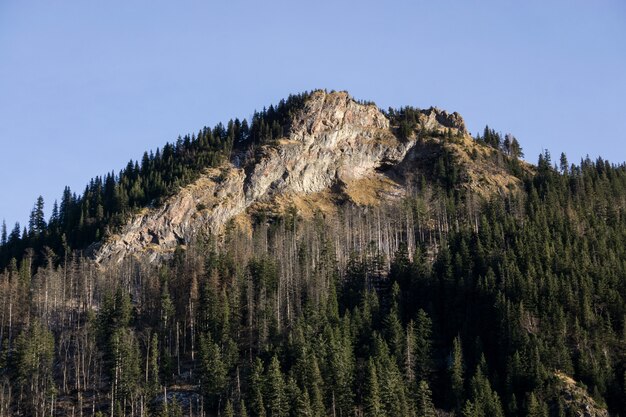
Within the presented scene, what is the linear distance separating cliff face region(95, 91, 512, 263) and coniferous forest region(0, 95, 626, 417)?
4372 millimetres

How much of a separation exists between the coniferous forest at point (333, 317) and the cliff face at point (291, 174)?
4.37 m

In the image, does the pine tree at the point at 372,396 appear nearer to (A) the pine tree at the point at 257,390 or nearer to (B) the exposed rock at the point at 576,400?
(A) the pine tree at the point at 257,390

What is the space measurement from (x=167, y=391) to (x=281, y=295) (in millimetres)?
27233

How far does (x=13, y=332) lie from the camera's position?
4483 inches

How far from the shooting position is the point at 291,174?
17738 cm

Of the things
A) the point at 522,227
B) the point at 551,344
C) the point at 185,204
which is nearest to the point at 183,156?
the point at 185,204

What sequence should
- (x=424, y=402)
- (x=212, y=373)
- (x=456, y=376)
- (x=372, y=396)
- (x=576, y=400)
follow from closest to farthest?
1. (x=372, y=396)
2. (x=424, y=402)
3. (x=576, y=400)
4. (x=212, y=373)
5. (x=456, y=376)

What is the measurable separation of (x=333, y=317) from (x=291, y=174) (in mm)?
71208

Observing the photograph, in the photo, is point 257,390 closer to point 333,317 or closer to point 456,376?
point 333,317

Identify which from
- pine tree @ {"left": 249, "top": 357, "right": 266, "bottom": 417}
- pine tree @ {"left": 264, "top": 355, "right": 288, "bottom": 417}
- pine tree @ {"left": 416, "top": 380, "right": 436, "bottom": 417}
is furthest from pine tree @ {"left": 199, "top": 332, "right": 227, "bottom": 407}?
pine tree @ {"left": 416, "top": 380, "right": 436, "bottom": 417}

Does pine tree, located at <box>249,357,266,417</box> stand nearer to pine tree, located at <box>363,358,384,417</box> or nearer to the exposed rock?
pine tree, located at <box>363,358,384,417</box>

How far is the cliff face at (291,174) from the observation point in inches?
6058

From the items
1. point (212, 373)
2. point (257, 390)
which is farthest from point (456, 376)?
point (212, 373)

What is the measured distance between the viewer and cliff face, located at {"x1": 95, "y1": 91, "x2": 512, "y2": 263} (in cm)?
15388
